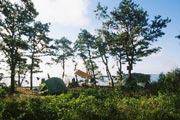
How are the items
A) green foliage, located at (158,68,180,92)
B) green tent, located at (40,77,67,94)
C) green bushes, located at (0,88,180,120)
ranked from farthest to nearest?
1. green tent, located at (40,77,67,94)
2. green foliage, located at (158,68,180,92)
3. green bushes, located at (0,88,180,120)

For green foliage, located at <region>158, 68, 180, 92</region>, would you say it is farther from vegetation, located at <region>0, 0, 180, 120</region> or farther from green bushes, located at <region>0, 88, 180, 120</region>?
green bushes, located at <region>0, 88, 180, 120</region>

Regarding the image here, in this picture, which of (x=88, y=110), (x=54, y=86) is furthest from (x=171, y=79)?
(x=88, y=110)

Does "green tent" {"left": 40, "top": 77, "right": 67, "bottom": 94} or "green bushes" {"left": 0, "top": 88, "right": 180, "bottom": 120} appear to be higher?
"green tent" {"left": 40, "top": 77, "right": 67, "bottom": 94}

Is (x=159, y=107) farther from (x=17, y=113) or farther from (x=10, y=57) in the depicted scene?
(x=10, y=57)

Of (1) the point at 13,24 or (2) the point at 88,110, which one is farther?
(1) the point at 13,24

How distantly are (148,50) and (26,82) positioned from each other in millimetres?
21428

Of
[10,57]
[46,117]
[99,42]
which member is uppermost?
[99,42]

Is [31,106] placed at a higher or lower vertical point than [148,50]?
lower

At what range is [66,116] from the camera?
974 centimetres

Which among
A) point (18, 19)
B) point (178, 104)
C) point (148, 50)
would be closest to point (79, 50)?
point (148, 50)

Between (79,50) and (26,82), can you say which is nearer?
(26,82)

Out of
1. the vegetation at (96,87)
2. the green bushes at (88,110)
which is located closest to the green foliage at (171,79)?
the vegetation at (96,87)

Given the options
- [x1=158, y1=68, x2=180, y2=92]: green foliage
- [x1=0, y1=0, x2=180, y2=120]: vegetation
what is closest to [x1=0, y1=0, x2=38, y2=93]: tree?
[x1=0, y1=0, x2=180, y2=120]: vegetation

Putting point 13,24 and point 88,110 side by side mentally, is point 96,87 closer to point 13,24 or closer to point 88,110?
point 13,24
